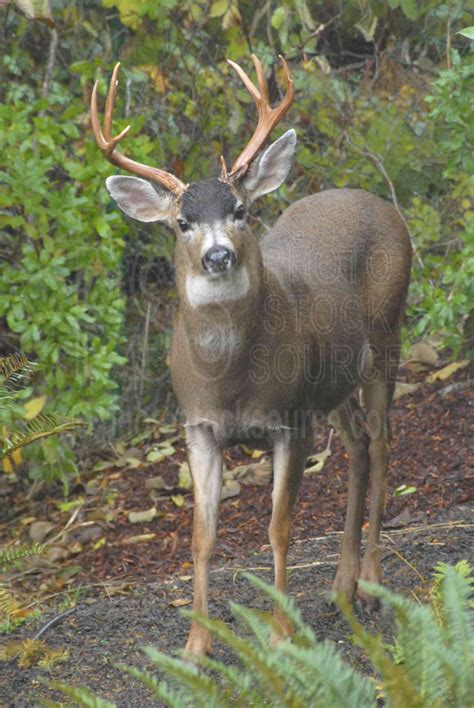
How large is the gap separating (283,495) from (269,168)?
140 centimetres

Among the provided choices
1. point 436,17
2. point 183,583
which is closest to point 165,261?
point 436,17

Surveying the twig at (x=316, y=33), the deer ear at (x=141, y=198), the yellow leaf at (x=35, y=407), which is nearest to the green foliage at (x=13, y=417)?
the yellow leaf at (x=35, y=407)

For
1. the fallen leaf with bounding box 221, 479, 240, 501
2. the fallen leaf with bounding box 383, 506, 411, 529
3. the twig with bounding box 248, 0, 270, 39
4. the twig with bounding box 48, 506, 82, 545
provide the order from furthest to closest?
the twig with bounding box 248, 0, 270, 39 < the fallen leaf with bounding box 221, 479, 240, 501 < the twig with bounding box 48, 506, 82, 545 < the fallen leaf with bounding box 383, 506, 411, 529

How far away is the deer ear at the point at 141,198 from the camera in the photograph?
575 cm

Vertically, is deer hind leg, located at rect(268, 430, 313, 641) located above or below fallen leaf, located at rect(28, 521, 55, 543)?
above

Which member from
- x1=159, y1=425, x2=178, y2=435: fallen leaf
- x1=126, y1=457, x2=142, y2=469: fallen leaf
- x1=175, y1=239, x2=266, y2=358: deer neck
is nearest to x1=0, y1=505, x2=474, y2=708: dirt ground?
x1=175, y1=239, x2=266, y2=358: deer neck

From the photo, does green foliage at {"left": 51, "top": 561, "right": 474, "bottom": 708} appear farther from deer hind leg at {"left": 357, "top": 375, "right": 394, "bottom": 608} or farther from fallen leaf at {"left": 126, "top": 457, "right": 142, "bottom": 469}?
fallen leaf at {"left": 126, "top": 457, "right": 142, "bottom": 469}

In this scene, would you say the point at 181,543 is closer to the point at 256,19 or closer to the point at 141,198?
the point at 141,198

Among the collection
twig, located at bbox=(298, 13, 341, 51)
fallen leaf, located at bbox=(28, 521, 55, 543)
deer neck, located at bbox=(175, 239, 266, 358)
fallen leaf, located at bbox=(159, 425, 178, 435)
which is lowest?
fallen leaf, located at bbox=(159, 425, 178, 435)

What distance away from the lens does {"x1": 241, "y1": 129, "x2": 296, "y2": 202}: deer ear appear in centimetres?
581

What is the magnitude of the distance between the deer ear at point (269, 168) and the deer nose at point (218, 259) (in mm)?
603

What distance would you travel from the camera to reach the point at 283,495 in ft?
18.2

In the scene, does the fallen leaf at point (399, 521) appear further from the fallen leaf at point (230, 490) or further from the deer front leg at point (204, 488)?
the deer front leg at point (204, 488)

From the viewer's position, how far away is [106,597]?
662 centimetres
